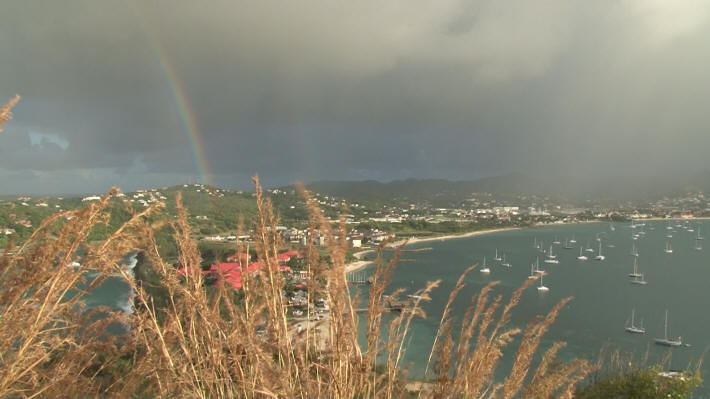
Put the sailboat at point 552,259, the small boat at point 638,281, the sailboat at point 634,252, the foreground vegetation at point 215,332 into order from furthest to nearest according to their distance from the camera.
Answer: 1. the sailboat at point 634,252
2. the sailboat at point 552,259
3. the small boat at point 638,281
4. the foreground vegetation at point 215,332

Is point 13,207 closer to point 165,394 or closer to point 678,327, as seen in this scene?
point 165,394

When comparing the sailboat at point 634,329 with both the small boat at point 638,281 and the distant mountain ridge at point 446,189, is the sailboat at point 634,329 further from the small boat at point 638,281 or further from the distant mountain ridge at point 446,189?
the distant mountain ridge at point 446,189

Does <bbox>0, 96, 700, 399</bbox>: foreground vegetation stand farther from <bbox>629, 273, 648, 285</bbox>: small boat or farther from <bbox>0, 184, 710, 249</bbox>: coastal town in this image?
<bbox>629, 273, 648, 285</bbox>: small boat

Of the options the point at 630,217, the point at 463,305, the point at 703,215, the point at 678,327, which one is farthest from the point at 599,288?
the point at 703,215

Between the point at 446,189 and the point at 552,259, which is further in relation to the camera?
the point at 446,189

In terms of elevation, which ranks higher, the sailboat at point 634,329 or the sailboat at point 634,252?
the sailboat at point 634,329

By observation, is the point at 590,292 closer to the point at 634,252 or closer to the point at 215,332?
the point at 634,252

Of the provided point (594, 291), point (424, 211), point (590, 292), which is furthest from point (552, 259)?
point (424, 211)

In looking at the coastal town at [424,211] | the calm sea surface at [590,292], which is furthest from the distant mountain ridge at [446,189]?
the calm sea surface at [590,292]
